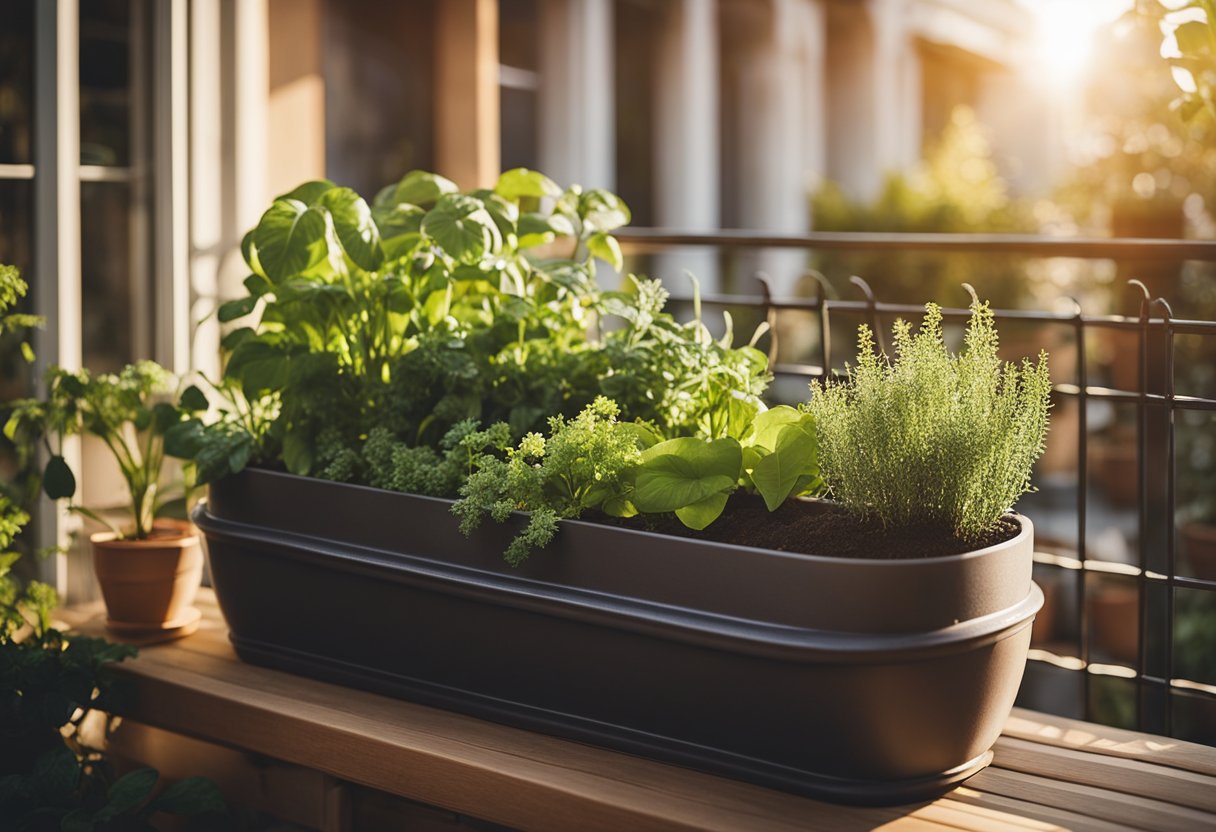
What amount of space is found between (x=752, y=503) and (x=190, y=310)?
179 centimetres

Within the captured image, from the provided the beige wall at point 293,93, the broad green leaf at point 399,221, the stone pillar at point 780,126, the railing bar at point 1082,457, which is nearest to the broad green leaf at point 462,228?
the broad green leaf at point 399,221

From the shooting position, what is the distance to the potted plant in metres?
1.49

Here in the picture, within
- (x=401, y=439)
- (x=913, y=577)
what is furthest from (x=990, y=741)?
(x=401, y=439)

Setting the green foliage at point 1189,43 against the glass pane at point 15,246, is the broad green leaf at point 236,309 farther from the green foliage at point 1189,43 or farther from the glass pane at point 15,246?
the green foliage at point 1189,43

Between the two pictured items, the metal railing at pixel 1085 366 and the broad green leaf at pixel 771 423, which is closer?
the broad green leaf at pixel 771 423

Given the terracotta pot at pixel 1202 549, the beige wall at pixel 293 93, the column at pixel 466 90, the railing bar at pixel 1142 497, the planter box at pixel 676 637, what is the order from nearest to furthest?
the planter box at pixel 676 637
the railing bar at pixel 1142 497
the beige wall at pixel 293 93
the terracotta pot at pixel 1202 549
the column at pixel 466 90

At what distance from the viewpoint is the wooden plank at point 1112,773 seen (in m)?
1.60

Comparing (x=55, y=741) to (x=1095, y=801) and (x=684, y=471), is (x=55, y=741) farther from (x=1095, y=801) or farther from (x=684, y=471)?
(x=1095, y=801)

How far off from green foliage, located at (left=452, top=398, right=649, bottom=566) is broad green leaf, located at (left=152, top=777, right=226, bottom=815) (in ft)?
1.94

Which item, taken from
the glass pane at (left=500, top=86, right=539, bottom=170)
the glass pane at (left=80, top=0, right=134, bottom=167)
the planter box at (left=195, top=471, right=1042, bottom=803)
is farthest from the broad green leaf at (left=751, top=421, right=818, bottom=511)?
the glass pane at (left=500, top=86, right=539, bottom=170)

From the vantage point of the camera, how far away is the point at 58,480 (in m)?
2.12

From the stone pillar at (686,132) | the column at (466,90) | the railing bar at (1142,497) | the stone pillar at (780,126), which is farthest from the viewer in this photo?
the stone pillar at (780,126)

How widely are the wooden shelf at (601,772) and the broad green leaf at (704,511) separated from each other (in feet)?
1.08

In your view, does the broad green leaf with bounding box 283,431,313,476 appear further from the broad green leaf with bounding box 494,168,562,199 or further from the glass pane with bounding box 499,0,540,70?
the glass pane with bounding box 499,0,540,70
